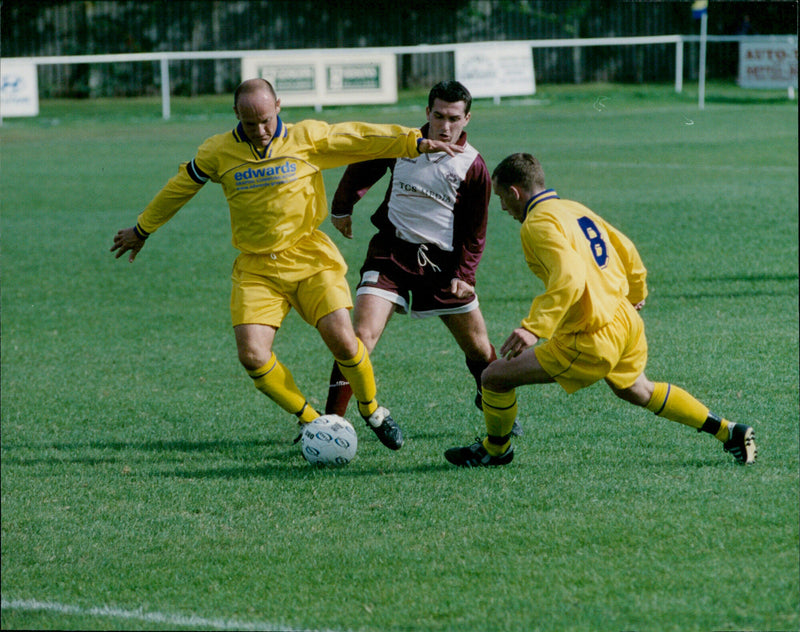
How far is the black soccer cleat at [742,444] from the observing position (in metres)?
5.29

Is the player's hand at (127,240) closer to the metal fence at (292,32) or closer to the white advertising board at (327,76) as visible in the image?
the white advertising board at (327,76)

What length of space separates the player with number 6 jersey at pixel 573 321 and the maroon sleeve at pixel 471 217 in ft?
2.86

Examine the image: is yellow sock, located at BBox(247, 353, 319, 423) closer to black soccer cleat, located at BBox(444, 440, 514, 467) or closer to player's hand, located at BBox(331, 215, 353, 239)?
black soccer cleat, located at BBox(444, 440, 514, 467)

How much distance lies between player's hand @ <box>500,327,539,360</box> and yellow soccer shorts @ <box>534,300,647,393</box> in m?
0.35

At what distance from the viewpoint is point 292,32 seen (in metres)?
37.2

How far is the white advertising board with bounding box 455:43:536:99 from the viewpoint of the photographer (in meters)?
29.4

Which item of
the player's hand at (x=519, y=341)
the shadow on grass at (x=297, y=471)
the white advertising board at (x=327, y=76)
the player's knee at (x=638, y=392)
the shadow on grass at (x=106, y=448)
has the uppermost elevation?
the white advertising board at (x=327, y=76)

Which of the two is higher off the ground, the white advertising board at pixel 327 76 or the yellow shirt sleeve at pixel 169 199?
the white advertising board at pixel 327 76

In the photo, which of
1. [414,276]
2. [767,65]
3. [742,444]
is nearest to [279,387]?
[414,276]

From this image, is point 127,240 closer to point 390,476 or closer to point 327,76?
point 390,476

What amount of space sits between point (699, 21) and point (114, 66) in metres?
19.4

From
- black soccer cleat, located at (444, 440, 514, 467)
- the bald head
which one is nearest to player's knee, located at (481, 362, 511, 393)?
black soccer cleat, located at (444, 440, 514, 467)

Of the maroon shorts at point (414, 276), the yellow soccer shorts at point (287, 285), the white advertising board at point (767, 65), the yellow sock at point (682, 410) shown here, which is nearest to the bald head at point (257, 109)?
the yellow soccer shorts at point (287, 285)

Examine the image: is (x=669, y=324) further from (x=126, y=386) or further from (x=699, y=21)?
(x=699, y=21)
